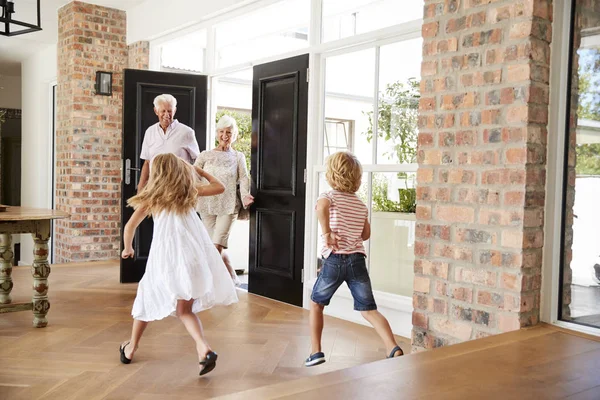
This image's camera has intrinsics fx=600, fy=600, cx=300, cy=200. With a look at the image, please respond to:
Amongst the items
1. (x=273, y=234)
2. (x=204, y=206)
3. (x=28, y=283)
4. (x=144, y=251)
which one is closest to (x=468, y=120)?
(x=273, y=234)

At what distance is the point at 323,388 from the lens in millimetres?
1813

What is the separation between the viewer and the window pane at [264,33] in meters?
5.17

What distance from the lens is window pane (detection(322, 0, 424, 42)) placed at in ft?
13.3

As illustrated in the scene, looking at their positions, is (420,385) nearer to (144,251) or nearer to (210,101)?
(144,251)

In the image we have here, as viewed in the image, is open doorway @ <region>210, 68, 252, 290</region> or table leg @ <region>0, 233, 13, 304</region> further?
open doorway @ <region>210, 68, 252, 290</region>

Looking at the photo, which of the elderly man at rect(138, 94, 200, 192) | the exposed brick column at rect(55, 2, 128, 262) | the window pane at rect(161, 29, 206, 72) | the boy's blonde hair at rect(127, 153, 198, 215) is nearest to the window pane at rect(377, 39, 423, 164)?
the boy's blonde hair at rect(127, 153, 198, 215)

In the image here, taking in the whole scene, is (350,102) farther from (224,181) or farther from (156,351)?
(156,351)

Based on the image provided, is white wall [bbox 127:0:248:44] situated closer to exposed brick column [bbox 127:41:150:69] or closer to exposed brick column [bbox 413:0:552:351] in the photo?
exposed brick column [bbox 127:41:150:69]

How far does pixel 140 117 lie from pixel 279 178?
1850 mm

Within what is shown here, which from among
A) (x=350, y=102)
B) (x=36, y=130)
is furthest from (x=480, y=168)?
(x=36, y=130)

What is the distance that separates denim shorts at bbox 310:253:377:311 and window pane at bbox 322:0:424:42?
70.3 inches

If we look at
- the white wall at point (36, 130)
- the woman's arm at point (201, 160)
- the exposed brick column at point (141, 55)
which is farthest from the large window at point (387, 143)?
the white wall at point (36, 130)

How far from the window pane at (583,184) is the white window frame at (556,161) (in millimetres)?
35

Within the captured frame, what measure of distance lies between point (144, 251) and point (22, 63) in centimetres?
648
